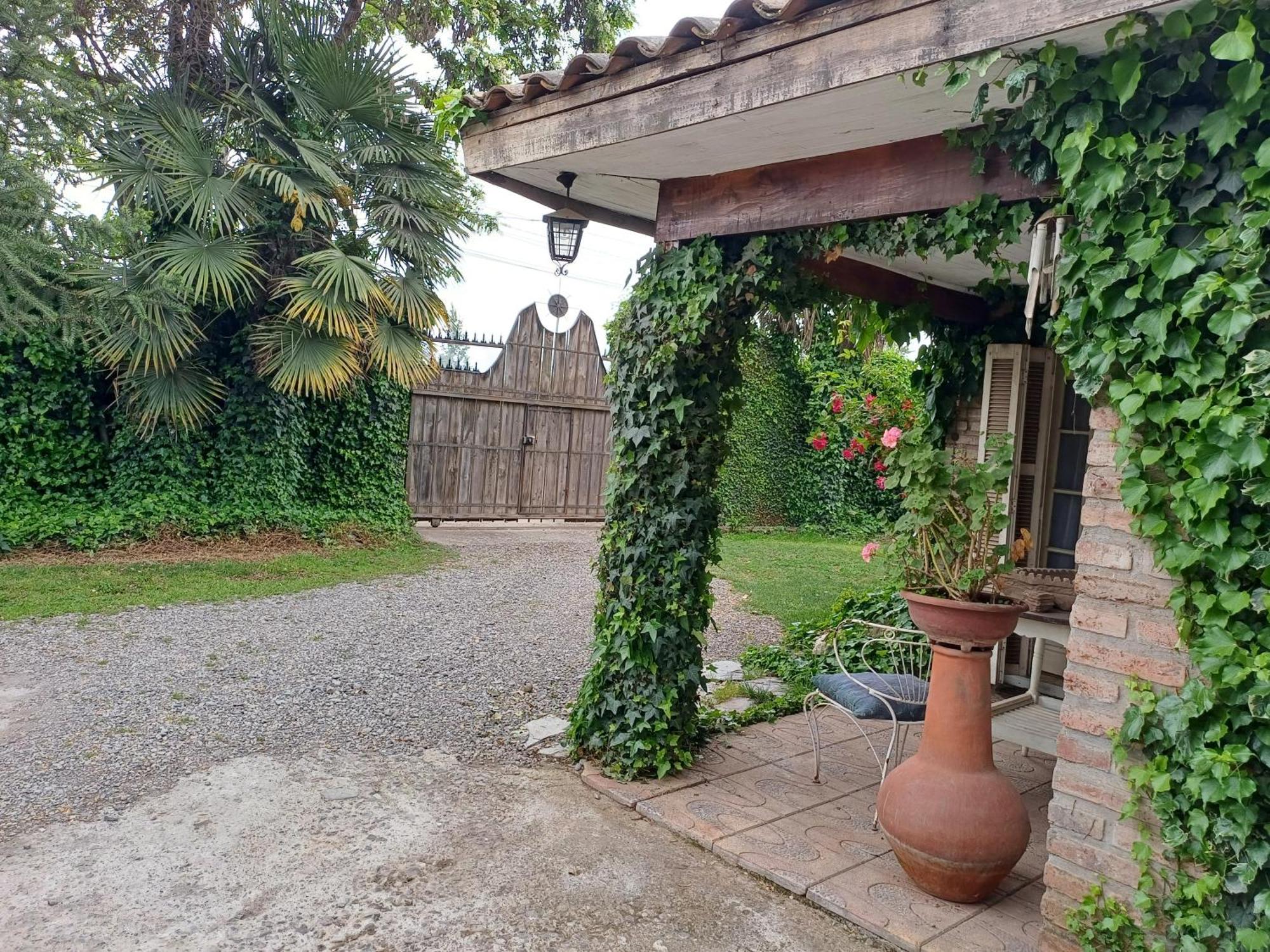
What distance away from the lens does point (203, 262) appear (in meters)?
6.98

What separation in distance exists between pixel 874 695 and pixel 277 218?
6.81 m

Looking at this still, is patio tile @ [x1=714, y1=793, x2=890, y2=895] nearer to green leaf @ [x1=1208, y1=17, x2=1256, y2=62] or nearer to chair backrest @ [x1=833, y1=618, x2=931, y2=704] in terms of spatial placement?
chair backrest @ [x1=833, y1=618, x2=931, y2=704]

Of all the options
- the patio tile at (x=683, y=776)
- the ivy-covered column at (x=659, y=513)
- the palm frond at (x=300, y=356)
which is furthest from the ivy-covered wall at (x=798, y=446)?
the ivy-covered column at (x=659, y=513)

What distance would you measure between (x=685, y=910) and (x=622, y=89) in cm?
274

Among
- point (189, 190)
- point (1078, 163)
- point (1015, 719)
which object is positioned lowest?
point (1015, 719)

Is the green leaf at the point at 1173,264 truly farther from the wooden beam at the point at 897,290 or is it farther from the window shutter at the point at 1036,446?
the window shutter at the point at 1036,446

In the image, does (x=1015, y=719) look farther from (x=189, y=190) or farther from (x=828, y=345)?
(x=828, y=345)

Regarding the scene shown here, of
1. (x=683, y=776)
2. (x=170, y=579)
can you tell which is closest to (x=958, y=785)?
(x=683, y=776)

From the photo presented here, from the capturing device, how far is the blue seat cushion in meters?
3.33

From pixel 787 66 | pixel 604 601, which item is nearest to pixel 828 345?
pixel 604 601

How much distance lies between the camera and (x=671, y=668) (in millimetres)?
3689

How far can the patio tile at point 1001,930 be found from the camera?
8.08ft

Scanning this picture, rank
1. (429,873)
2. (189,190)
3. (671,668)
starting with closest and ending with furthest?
(429,873), (671,668), (189,190)

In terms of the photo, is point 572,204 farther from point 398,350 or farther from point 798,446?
point 798,446
